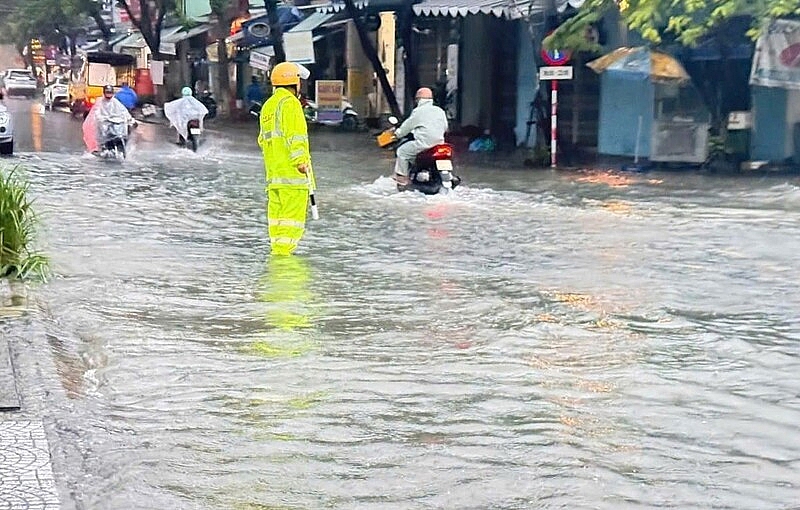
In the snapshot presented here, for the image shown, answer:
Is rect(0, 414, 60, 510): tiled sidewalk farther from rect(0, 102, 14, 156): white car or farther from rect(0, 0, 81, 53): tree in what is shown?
rect(0, 0, 81, 53): tree

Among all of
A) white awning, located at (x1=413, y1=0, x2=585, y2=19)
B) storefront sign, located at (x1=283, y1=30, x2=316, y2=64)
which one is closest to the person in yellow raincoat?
white awning, located at (x1=413, y1=0, x2=585, y2=19)

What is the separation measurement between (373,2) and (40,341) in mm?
20243

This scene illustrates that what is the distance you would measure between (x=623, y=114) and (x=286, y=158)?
13.1 meters

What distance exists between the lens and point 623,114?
2256 cm

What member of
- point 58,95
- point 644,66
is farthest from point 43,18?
point 644,66

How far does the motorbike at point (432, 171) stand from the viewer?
50.9 feet

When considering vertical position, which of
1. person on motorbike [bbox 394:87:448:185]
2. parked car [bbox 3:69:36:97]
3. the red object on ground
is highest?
person on motorbike [bbox 394:87:448:185]

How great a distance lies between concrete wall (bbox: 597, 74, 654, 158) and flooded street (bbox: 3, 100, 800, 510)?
8.15 meters

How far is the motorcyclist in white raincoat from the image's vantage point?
20.8 meters

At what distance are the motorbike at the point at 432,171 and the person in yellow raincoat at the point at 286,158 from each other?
4809 millimetres

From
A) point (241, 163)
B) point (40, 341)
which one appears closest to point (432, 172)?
point (241, 163)

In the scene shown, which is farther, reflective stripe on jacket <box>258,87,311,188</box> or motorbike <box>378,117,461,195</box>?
motorbike <box>378,117,461,195</box>

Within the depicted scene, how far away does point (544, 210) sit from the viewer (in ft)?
48.2

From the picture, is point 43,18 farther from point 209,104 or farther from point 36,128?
point 36,128
